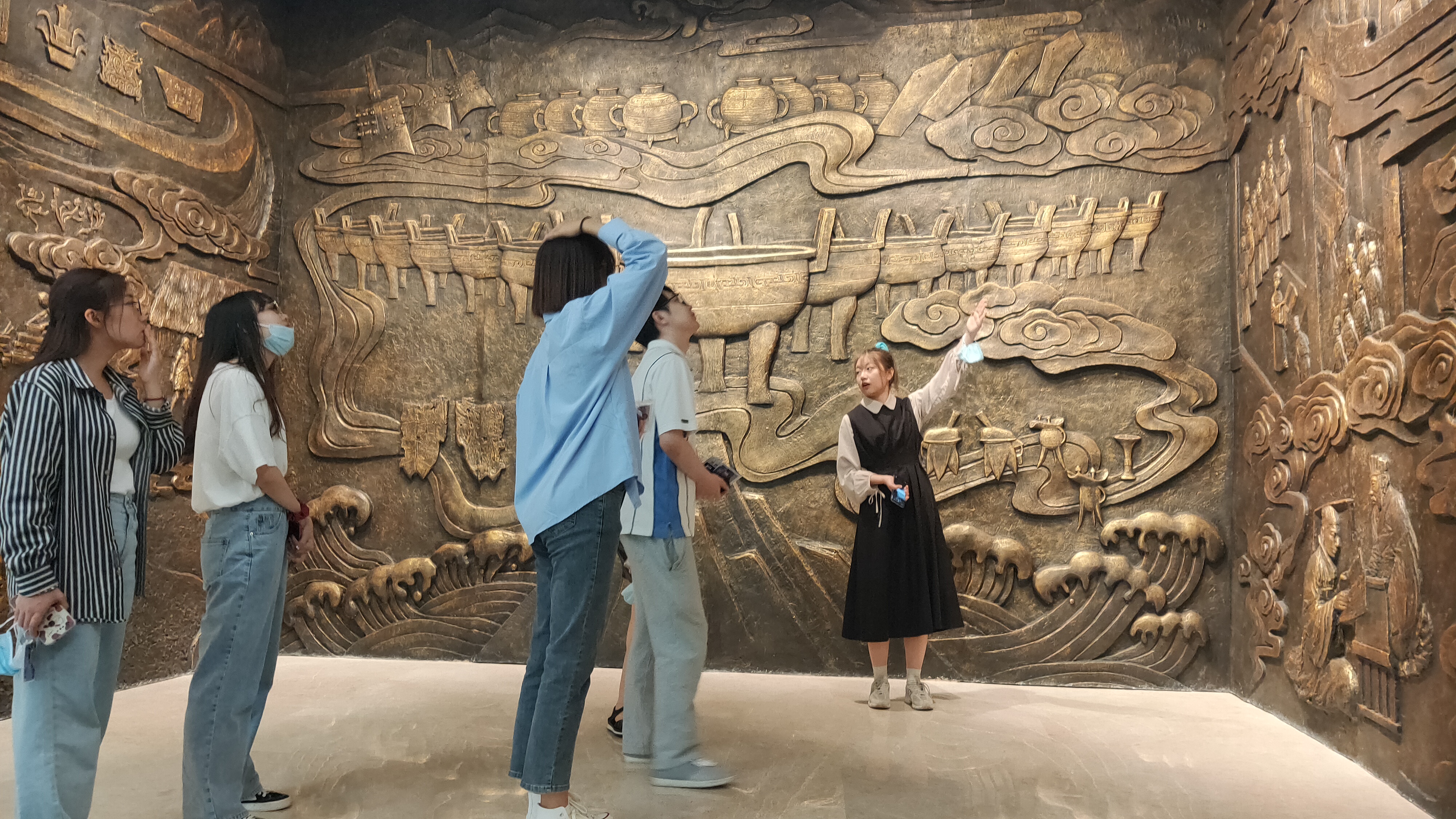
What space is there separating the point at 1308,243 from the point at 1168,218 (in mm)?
878

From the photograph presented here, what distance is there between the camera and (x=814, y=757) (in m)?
3.07

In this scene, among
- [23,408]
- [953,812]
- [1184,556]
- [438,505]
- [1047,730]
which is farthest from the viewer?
[438,505]

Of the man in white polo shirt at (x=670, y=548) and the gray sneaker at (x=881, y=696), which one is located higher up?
the man in white polo shirt at (x=670, y=548)

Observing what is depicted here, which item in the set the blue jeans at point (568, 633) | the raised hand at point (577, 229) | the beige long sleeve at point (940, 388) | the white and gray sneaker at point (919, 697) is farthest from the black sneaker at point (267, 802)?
the beige long sleeve at point (940, 388)

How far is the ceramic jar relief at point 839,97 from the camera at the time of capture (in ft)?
15.1

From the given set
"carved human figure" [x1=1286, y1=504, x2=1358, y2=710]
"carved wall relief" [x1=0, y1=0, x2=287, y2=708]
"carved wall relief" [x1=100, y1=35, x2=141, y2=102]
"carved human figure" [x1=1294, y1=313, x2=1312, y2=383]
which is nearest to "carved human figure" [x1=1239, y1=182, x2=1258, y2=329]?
"carved human figure" [x1=1294, y1=313, x2=1312, y2=383]

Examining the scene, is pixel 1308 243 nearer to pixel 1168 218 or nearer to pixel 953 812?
pixel 1168 218

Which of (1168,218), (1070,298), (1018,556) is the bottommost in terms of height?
(1018,556)

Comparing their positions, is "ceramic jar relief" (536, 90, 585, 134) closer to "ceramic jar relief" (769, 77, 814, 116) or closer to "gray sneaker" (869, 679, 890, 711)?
"ceramic jar relief" (769, 77, 814, 116)

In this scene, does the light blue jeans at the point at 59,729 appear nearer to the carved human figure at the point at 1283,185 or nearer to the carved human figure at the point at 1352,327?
the carved human figure at the point at 1352,327

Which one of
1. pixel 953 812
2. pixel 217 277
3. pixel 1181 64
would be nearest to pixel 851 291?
pixel 1181 64

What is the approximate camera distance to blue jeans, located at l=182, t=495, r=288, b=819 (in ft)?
7.13

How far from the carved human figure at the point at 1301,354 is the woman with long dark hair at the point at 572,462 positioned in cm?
254

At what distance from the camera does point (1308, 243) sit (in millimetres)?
3459
